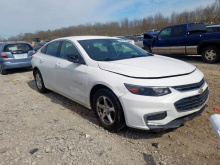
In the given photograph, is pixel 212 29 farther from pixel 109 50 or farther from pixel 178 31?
pixel 109 50

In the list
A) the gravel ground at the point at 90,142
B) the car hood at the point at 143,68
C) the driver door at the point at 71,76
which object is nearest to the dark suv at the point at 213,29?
the gravel ground at the point at 90,142

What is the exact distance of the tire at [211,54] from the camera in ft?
24.5

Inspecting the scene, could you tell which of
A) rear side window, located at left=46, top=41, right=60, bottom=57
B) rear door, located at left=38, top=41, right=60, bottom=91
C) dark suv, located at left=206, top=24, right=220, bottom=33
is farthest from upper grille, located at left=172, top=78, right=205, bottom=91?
dark suv, located at left=206, top=24, right=220, bottom=33

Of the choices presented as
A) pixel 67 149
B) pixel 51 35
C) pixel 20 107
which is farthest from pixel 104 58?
pixel 51 35

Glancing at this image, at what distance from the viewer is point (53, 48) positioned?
15.4 ft

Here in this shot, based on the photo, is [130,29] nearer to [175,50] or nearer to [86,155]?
[175,50]

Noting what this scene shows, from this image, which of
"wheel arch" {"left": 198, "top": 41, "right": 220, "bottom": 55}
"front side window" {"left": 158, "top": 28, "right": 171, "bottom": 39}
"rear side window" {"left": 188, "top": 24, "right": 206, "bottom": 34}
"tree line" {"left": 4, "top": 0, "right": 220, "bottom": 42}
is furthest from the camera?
"tree line" {"left": 4, "top": 0, "right": 220, "bottom": 42}

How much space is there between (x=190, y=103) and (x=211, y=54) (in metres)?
6.00

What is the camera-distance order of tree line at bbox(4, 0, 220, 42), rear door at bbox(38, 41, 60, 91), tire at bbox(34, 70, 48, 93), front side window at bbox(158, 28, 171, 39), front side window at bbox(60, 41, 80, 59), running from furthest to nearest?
tree line at bbox(4, 0, 220, 42), front side window at bbox(158, 28, 171, 39), tire at bbox(34, 70, 48, 93), rear door at bbox(38, 41, 60, 91), front side window at bbox(60, 41, 80, 59)

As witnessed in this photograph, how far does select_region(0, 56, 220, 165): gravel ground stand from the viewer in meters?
2.46

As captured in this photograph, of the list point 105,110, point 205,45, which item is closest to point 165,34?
point 205,45

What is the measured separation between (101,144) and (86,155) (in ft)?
1.02

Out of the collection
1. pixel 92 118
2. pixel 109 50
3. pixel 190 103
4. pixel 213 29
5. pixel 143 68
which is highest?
pixel 213 29

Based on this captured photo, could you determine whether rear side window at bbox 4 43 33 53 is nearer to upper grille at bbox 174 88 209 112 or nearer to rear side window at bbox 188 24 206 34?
rear side window at bbox 188 24 206 34
